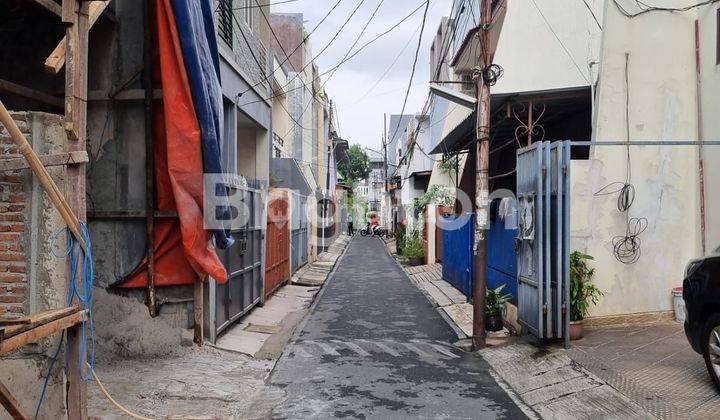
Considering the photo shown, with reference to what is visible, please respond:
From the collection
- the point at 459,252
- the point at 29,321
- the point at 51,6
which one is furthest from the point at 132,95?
the point at 459,252

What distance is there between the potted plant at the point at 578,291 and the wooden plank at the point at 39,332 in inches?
226

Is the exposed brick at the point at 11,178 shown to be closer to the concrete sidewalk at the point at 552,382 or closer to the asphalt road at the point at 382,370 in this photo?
the asphalt road at the point at 382,370

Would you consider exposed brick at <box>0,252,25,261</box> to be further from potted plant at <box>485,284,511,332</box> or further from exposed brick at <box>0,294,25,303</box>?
potted plant at <box>485,284,511,332</box>

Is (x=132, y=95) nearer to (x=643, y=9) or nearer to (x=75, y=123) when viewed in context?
(x=75, y=123)

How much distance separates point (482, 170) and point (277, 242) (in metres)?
6.28

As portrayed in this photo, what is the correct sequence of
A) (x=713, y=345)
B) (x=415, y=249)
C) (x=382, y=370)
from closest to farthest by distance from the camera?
(x=713, y=345)
(x=382, y=370)
(x=415, y=249)

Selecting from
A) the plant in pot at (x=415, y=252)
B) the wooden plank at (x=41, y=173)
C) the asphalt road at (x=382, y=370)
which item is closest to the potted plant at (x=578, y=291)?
the asphalt road at (x=382, y=370)

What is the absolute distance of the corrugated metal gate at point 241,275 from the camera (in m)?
7.63

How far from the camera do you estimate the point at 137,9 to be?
702 cm

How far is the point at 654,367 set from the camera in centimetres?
596

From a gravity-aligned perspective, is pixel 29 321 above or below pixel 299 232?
below

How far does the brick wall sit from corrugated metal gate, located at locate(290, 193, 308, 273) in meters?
10.8

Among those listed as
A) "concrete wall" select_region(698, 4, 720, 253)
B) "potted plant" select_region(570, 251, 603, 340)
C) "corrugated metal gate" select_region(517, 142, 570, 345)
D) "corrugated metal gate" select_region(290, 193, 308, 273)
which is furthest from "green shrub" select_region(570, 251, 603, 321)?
"corrugated metal gate" select_region(290, 193, 308, 273)

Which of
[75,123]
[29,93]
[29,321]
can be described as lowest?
[29,321]
